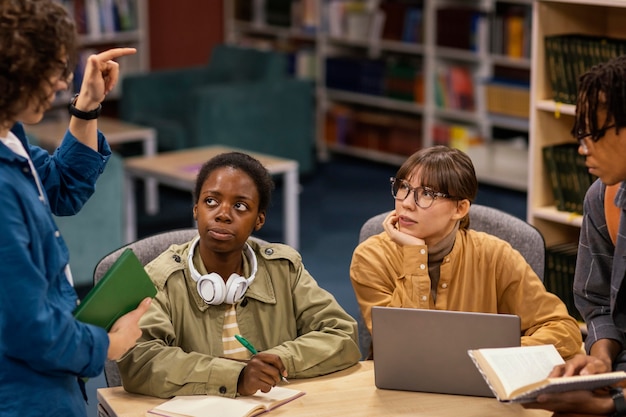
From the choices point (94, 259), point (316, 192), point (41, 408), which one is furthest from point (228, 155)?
point (316, 192)

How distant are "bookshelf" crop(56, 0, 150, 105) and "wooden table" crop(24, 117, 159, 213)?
0.89 meters

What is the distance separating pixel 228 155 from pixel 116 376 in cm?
56

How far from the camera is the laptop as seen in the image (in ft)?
6.56

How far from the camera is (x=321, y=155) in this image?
7949 millimetres

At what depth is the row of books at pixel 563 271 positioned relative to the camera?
3.89m

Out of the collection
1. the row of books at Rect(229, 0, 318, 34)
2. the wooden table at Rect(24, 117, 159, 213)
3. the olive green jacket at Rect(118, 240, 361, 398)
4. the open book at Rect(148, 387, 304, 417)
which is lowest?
the wooden table at Rect(24, 117, 159, 213)

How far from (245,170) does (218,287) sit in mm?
287

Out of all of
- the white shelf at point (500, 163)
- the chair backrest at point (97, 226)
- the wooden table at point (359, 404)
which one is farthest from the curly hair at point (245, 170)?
the white shelf at point (500, 163)

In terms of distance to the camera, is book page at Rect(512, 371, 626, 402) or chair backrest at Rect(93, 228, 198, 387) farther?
chair backrest at Rect(93, 228, 198, 387)

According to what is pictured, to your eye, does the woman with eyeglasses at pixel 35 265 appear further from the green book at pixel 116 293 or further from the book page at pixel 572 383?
the book page at pixel 572 383

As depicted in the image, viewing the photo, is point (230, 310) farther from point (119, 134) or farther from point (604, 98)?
point (119, 134)

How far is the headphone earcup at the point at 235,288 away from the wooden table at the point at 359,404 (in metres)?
0.23

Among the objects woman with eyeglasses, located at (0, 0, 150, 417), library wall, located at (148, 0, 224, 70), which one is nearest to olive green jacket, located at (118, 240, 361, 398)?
woman with eyeglasses, located at (0, 0, 150, 417)

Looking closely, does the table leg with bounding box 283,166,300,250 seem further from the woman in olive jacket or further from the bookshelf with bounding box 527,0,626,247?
the woman in olive jacket
